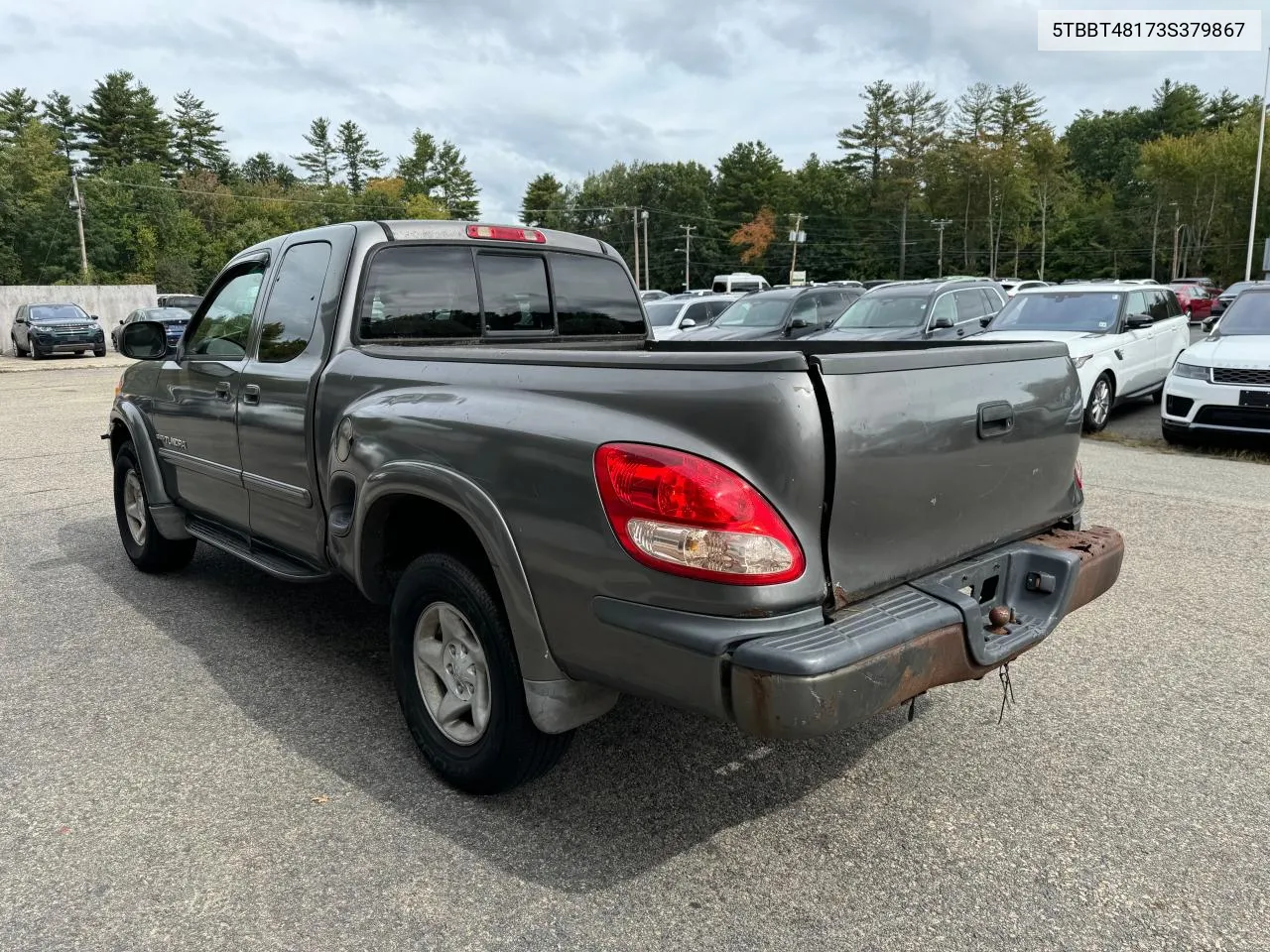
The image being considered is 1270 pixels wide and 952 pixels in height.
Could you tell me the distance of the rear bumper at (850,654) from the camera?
6.97 ft

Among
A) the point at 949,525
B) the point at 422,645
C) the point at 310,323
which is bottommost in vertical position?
the point at 422,645

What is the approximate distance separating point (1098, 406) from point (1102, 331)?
101cm

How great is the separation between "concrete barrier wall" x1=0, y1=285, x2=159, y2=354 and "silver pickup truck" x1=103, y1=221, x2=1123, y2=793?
3634cm

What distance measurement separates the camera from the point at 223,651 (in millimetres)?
4336

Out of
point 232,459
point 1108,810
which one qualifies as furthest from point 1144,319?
point 232,459

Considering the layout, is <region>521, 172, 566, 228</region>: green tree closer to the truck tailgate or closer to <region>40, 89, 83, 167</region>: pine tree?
<region>40, 89, 83, 167</region>: pine tree

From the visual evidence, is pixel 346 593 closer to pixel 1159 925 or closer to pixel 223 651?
pixel 223 651

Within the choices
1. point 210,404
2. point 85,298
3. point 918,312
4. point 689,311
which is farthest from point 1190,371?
point 85,298

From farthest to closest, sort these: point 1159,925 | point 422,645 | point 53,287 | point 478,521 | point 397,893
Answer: point 53,287 → point 422,645 → point 478,521 → point 397,893 → point 1159,925

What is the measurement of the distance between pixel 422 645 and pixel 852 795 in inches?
60.1

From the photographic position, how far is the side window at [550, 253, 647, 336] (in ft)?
14.6

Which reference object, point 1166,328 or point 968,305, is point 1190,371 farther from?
point 968,305

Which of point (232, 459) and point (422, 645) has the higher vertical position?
point (232, 459)

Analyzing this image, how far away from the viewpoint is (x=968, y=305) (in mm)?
14297
